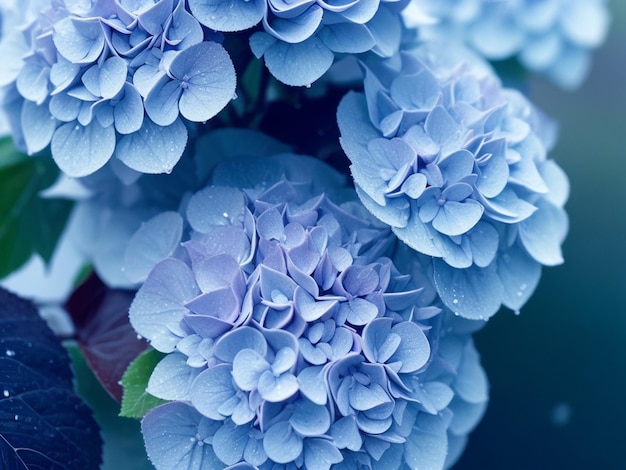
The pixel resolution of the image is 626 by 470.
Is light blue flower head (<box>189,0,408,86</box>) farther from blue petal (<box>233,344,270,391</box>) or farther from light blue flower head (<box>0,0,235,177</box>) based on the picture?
blue petal (<box>233,344,270,391</box>)

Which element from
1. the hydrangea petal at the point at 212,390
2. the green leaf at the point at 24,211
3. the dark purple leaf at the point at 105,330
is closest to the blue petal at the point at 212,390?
the hydrangea petal at the point at 212,390

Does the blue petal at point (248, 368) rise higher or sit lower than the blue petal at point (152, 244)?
higher

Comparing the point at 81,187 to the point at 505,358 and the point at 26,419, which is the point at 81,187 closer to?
the point at 26,419

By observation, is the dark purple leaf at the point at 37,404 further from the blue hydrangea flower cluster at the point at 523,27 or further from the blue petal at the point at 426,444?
the blue hydrangea flower cluster at the point at 523,27

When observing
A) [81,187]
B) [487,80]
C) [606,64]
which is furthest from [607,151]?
[81,187]

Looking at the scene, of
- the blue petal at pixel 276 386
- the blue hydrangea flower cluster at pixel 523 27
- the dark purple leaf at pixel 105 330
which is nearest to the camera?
the blue petal at pixel 276 386

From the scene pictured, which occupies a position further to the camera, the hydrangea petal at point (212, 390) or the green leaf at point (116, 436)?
the green leaf at point (116, 436)
